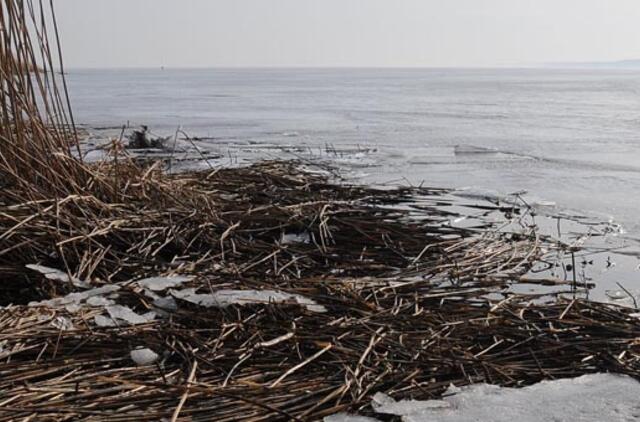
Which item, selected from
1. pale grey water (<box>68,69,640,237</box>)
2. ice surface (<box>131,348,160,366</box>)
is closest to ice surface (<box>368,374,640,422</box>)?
ice surface (<box>131,348,160,366</box>)

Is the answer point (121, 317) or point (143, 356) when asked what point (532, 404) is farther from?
point (121, 317)

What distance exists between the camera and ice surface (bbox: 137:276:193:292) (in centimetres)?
269

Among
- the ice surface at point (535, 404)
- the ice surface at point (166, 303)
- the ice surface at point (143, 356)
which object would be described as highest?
the ice surface at point (166, 303)

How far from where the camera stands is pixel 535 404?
1908mm

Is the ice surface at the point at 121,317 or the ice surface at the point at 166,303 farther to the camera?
the ice surface at the point at 166,303

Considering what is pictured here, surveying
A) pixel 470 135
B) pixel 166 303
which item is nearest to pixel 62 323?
pixel 166 303

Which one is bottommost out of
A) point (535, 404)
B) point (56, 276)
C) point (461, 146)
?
point (535, 404)

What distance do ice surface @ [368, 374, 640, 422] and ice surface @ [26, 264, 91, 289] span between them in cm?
137

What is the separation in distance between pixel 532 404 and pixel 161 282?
1445mm

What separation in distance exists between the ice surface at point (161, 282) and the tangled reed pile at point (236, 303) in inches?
0.5

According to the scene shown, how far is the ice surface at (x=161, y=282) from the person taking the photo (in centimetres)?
269

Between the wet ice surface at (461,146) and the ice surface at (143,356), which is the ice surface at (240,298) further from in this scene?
the wet ice surface at (461,146)

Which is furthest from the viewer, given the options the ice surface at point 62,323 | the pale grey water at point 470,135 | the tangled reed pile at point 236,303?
the pale grey water at point 470,135

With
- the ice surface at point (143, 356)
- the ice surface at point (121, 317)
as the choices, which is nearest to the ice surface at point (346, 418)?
the ice surface at point (143, 356)
